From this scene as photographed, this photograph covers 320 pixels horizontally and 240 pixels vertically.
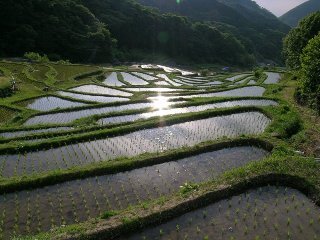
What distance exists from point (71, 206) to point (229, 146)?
9.60 m

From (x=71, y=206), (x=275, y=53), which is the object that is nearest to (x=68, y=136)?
(x=71, y=206)

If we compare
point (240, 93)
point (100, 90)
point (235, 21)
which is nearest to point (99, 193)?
point (100, 90)

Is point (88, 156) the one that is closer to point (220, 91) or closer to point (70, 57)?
point (220, 91)

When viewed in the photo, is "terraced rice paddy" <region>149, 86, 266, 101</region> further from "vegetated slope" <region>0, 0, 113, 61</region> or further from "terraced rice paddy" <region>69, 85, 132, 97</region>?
"vegetated slope" <region>0, 0, 113, 61</region>

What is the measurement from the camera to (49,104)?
95.3 feet

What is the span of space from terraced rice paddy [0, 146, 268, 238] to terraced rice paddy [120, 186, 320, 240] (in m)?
1.99

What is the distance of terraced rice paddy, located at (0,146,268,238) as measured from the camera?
11.9 m

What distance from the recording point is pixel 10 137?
20.2 m

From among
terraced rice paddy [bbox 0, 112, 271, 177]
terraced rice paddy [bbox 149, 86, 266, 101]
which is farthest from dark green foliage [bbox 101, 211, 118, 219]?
terraced rice paddy [bbox 149, 86, 266, 101]

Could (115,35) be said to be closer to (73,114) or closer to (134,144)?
(73,114)

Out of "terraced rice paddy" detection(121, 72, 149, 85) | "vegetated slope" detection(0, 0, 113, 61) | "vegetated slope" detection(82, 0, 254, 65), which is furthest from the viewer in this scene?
"vegetated slope" detection(82, 0, 254, 65)

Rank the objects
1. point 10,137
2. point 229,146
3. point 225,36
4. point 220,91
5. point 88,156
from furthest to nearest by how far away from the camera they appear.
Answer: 1. point 225,36
2. point 220,91
3. point 10,137
4. point 229,146
5. point 88,156

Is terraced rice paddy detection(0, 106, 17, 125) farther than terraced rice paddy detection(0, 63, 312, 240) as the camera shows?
Yes

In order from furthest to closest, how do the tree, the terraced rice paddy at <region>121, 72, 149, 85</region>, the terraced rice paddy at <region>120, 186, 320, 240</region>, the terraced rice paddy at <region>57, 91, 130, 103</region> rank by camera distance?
the terraced rice paddy at <region>121, 72, 149, 85</region> → the terraced rice paddy at <region>57, 91, 130, 103</region> → the tree → the terraced rice paddy at <region>120, 186, 320, 240</region>
